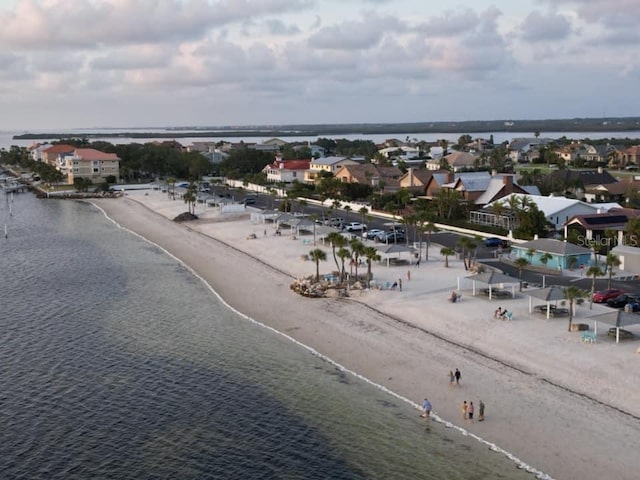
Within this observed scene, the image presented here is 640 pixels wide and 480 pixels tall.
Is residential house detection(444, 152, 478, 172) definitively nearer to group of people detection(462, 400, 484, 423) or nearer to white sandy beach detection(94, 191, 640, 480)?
white sandy beach detection(94, 191, 640, 480)

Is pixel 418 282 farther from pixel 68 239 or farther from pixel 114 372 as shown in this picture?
pixel 68 239

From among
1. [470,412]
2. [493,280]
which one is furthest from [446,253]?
[470,412]

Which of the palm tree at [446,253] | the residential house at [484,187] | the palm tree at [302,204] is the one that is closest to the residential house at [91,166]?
the palm tree at [302,204]

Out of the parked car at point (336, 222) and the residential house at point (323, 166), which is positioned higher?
the residential house at point (323, 166)

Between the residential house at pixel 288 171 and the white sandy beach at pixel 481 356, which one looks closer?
the white sandy beach at pixel 481 356

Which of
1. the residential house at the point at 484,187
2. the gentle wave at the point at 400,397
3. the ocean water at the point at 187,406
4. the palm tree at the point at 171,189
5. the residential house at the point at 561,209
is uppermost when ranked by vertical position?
the residential house at the point at 484,187

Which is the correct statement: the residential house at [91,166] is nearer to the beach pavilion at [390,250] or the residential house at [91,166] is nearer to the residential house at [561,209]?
the residential house at [561,209]

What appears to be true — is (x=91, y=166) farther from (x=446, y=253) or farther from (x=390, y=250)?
(x=446, y=253)
